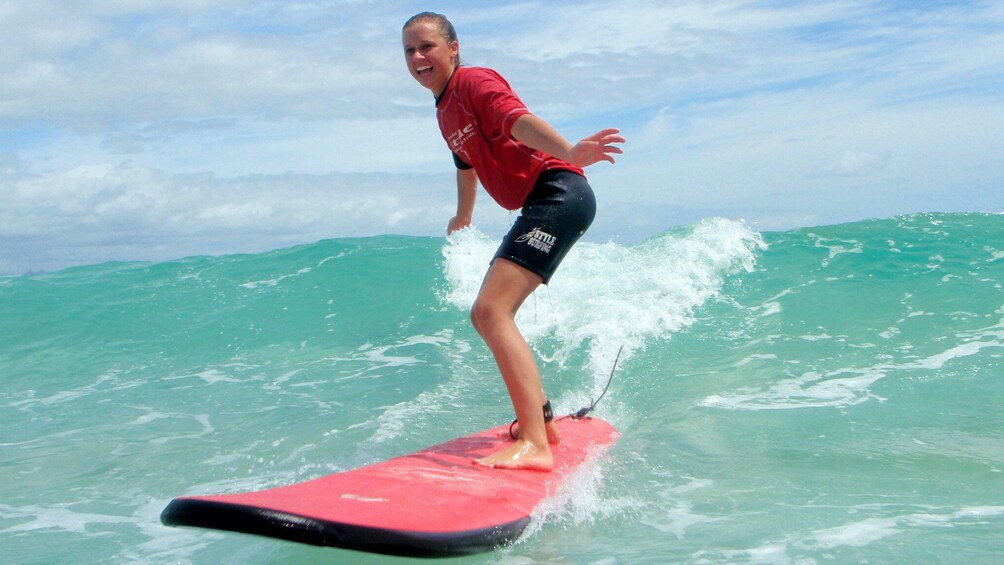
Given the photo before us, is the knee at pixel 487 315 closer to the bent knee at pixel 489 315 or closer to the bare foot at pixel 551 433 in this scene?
the bent knee at pixel 489 315

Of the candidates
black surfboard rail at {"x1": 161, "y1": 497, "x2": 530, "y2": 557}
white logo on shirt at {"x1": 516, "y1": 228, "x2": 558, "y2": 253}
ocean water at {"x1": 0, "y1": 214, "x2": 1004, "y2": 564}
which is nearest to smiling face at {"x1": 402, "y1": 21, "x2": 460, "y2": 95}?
white logo on shirt at {"x1": 516, "y1": 228, "x2": 558, "y2": 253}

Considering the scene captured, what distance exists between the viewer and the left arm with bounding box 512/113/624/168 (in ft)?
10.2

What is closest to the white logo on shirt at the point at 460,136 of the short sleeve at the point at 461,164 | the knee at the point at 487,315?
the short sleeve at the point at 461,164

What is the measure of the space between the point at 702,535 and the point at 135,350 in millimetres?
6881

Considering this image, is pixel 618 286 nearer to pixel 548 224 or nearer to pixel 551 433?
pixel 551 433

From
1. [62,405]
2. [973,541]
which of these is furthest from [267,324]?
[973,541]

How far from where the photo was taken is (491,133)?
3660mm

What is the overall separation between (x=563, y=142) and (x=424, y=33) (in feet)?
3.14

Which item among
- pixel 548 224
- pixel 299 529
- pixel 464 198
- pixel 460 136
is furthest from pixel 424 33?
pixel 299 529

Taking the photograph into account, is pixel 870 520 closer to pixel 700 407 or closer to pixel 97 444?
pixel 700 407

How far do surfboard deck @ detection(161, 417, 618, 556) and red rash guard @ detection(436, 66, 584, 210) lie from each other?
1.20m

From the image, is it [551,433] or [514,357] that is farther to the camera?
[551,433]

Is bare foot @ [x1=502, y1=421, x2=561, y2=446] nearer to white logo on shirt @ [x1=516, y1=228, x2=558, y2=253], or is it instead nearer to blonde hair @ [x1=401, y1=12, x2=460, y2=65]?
white logo on shirt @ [x1=516, y1=228, x2=558, y2=253]

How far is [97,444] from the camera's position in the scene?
17.3 ft
